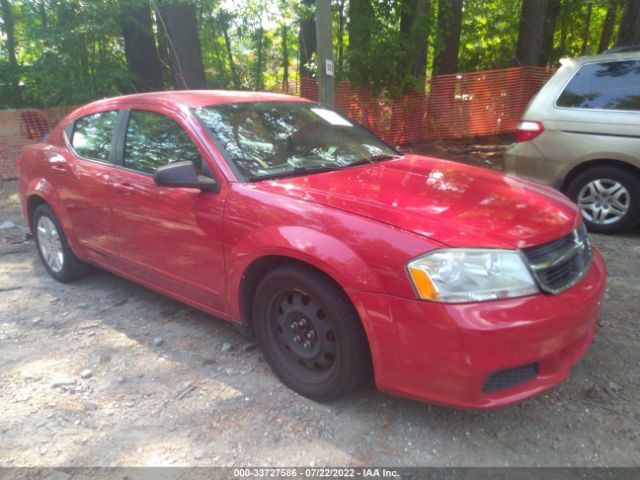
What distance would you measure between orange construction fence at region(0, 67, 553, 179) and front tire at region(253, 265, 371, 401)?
7.86 meters

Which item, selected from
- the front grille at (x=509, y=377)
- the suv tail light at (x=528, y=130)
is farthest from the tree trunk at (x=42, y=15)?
the front grille at (x=509, y=377)

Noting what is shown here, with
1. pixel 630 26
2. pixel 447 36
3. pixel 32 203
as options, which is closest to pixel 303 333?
pixel 32 203

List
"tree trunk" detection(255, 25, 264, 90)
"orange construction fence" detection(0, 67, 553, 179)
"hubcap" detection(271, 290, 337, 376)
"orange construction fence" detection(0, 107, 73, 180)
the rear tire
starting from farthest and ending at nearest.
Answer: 1. "tree trunk" detection(255, 25, 264, 90)
2. "orange construction fence" detection(0, 67, 553, 179)
3. "orange construction fence" detection(0, 107, 73, 180)
4. the rear tire
5. "hubcap" detection(271, 290, 337, 376)

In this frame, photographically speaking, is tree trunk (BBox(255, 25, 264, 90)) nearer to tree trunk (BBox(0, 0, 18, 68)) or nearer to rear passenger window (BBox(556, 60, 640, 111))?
tree trunk (BBox(0, 0, 18, 68))

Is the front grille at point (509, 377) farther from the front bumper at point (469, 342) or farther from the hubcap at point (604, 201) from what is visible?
the hubcap at point (604, 201)

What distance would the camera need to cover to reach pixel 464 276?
2.21 meters

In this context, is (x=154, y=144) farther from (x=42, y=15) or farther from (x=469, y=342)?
(x=42, y=15)

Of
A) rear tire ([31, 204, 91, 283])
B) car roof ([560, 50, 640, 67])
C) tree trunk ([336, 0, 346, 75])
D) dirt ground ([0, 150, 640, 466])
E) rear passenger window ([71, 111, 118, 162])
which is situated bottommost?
dirt ground ([0, 150, 640, 466])

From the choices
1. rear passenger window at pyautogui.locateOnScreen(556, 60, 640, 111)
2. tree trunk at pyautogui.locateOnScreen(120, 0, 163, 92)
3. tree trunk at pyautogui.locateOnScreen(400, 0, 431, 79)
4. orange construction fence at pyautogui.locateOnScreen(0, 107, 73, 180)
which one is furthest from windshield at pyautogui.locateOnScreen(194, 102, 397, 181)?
tree trunk at pyautogui.locateOnScreen(120, 0, 163, 92)

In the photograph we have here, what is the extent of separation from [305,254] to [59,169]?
2770 millimetres

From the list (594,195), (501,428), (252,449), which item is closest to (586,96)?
(594,195)

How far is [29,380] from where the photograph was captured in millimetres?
3137

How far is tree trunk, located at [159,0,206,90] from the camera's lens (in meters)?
9.74

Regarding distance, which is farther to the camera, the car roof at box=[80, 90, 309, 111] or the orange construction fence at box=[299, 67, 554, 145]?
the orange construction fence at box=[299, 67, 554, 145]
